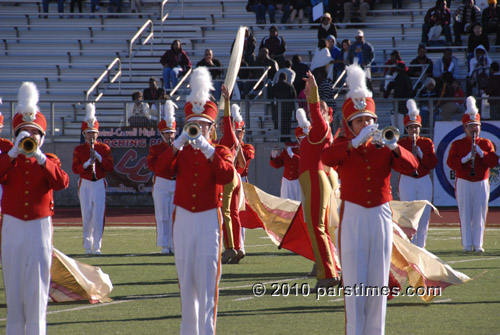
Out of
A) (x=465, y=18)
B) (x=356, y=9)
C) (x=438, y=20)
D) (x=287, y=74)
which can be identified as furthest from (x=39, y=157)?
(x=356, y=9)

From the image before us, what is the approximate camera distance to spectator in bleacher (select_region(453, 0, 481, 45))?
912 inches

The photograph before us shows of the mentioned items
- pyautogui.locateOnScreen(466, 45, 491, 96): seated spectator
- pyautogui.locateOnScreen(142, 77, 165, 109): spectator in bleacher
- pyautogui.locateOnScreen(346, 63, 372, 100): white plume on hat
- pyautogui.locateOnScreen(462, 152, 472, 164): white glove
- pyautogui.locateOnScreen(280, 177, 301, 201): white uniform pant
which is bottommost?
pyautogui.locateOnScreen(280, 177, 301, 201): white uniform pant

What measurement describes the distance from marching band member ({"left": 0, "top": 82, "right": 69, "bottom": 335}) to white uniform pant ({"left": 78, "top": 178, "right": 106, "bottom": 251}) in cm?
676

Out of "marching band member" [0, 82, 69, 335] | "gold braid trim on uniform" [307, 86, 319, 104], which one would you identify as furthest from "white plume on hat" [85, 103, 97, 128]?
"marching band member" [0, 82, 69, 335]

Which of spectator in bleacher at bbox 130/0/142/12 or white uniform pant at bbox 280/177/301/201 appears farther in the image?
spectator in bleacher at bbox 130/0/142/12

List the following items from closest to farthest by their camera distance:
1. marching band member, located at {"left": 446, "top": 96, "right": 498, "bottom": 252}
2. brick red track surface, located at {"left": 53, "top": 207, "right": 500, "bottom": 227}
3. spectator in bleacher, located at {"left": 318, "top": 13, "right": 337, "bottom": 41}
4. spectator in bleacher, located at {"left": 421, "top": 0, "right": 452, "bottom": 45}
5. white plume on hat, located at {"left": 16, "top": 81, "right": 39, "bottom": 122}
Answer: white plume on hat, located at {"left": 16, "top": 81, "right": 39, "bottom": 122}
marching band member, located at {"left": 446, "top": 96, "right": 498, "bottom": 252}
brick red track surface, located at {"left": 53, "top": 207, "right": 500, "bottom": 227}
spectator in bleacher, located at {"left": 318, "top": 13, "right": 337, "bottom": 41}
spectator in bleacher, located at {"left": 421, "top": 0, "right": 452, "bottom": 45}

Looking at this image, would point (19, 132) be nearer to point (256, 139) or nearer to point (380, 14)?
point (256, 139)

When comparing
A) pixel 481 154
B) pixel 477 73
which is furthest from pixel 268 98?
pixel 481 154

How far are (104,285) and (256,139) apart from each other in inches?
476

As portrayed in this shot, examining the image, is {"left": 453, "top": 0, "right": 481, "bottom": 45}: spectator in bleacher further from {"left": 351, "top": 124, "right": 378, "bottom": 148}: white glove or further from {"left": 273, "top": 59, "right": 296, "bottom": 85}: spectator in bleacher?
{"left": 351, "top": 124, "right": 378, "bottom": 148}: white glove

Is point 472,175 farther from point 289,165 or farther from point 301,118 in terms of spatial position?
point 289,165

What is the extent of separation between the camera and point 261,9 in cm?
2536

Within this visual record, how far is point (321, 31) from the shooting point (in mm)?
22734

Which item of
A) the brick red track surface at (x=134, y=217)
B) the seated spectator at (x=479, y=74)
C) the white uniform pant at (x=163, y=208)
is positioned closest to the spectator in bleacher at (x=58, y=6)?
the brick red track surface at (x=134, y=217)
